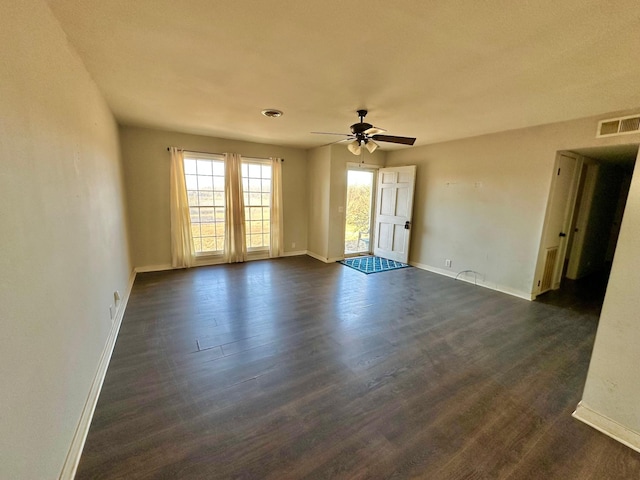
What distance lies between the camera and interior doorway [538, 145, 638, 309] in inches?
154

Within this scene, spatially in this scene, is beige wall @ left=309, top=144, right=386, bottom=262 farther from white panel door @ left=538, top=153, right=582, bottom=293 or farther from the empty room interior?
white panel door @ left=538, top=153, right=582, bottom=293

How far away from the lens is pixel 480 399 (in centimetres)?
194

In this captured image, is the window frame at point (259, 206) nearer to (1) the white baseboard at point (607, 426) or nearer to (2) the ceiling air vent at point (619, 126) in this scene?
(2) the ceiling air vent at point (619, 126)

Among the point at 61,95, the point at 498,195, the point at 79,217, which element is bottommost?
the point at 79,217

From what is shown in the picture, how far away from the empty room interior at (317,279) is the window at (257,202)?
102cm

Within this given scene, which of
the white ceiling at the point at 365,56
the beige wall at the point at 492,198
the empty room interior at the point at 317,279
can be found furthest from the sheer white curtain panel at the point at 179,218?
the beige wall at the point at 492,198

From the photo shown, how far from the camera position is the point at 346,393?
6.44 ft

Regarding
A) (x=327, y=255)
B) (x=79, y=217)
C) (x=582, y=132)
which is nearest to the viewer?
(x=79, y=217)

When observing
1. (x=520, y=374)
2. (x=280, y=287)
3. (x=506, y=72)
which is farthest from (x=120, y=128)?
(x=520, y=374)

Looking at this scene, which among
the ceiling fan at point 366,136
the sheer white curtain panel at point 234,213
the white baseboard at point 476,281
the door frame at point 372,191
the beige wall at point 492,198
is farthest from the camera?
the door frame at point 372,191

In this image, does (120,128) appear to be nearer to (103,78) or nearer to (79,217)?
(103,78)

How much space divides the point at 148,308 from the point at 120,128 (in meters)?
2.94

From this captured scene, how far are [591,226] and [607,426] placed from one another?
15.1 ft

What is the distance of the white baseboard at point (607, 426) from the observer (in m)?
1.60
